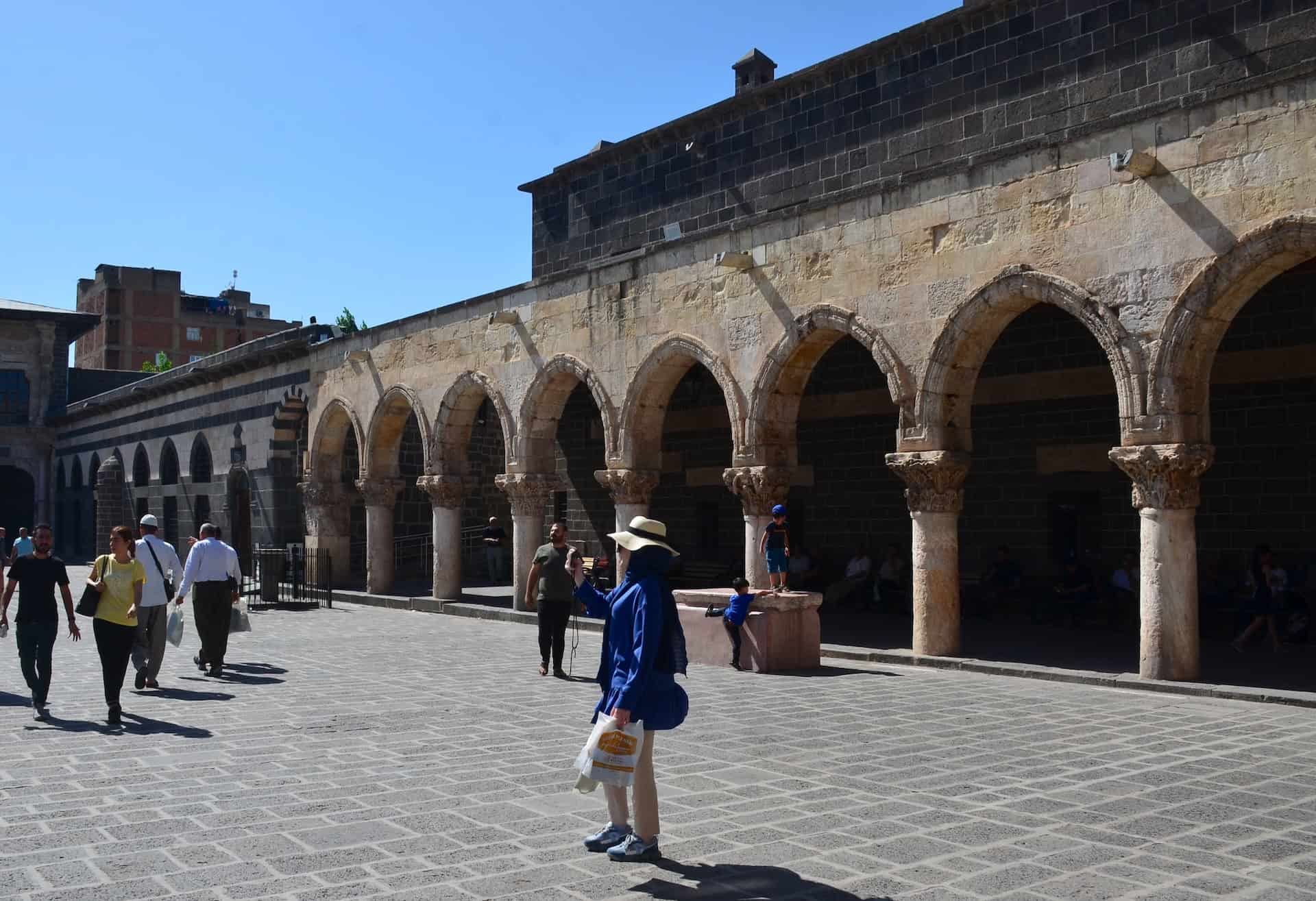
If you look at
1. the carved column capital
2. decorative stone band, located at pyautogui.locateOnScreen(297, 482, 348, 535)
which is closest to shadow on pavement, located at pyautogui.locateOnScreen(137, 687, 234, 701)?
the carved column capital

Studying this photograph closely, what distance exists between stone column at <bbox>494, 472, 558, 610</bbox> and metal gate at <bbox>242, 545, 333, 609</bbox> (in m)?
4.44

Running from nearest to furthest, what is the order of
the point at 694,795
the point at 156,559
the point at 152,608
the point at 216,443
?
the point at 694,795, the point at 156,559, the point at 152,608, the point at 216,443

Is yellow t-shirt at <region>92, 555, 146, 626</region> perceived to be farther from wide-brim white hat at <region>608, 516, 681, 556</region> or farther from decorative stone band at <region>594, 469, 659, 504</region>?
decorative stone band at <region>594, 469, 659, 504</region>

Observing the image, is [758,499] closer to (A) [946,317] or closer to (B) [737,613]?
(B) [737,613]

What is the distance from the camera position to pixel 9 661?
12648mm

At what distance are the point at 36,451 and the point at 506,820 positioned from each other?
41.1m

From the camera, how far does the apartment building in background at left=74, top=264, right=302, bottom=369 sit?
68.2 metres

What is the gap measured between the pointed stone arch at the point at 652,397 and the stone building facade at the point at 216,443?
10.2 metres

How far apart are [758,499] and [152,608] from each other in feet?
21.9

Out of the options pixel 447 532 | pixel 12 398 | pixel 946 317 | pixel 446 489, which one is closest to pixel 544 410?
pixel 446 489

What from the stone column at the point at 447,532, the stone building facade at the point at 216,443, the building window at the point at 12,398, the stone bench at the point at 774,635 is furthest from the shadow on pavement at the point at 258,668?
the building window at the point at 12,398

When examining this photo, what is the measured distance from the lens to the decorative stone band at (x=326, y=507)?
23.1 meters

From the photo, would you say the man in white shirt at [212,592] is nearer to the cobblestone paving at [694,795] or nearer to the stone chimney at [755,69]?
the cobblestone paving at [694,795]

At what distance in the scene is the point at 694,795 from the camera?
6152 millimetres
